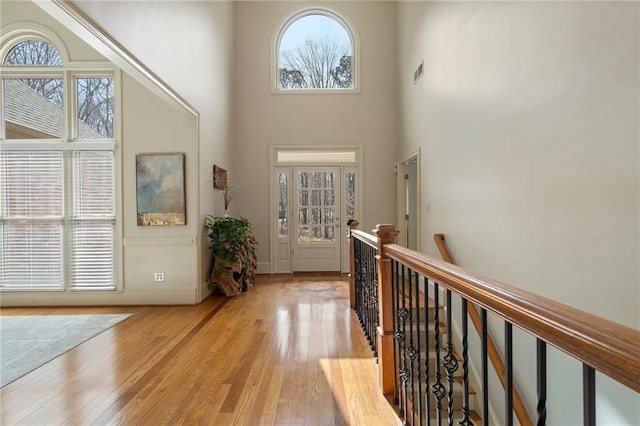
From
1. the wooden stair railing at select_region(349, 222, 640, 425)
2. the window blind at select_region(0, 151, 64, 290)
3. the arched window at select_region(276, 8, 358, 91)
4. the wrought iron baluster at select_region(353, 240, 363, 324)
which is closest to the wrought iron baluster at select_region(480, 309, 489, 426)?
the wooden stair railing at select_region(349, 222, 640, 425)

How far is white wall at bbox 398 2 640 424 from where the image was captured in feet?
5.40

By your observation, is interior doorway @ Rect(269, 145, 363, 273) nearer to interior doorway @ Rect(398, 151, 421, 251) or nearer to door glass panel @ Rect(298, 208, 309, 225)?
door glass panel @ Rect(298, 208, 309, 225)

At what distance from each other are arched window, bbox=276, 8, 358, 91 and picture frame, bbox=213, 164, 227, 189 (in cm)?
218

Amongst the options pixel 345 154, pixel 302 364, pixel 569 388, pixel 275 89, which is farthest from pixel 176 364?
pixel 275 89

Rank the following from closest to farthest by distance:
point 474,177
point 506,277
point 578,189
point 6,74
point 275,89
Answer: point 578,189 → point 506,277 → point 474,177 → point 6,74 → point 275,89

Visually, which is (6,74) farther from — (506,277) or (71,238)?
(506,277)

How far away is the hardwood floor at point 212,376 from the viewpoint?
185 cm

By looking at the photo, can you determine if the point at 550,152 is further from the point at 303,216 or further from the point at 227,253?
the point at 303,216

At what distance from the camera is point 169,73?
3230mm

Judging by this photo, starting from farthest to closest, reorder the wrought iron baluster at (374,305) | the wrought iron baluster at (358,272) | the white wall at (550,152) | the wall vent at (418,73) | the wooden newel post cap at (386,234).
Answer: the wall vent at (418,73) < the wrought iron baluster at (358,272) < the wrought iron baluster at (374,305) < the wooden newel post cap at (386,234) < the white wall at (550,152)

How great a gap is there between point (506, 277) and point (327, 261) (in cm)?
384

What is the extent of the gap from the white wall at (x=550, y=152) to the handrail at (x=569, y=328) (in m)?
1.31

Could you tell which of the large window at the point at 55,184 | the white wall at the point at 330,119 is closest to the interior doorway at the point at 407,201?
the white wall at the point at 330,119

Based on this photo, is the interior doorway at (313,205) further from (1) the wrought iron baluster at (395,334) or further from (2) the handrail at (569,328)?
(2) the handrail at (569,328)
